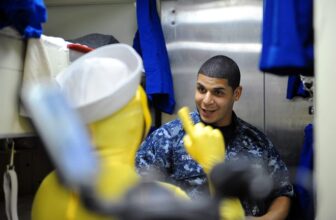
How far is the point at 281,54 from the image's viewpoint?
0.76 m

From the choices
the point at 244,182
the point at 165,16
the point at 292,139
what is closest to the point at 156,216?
the point at 244,182

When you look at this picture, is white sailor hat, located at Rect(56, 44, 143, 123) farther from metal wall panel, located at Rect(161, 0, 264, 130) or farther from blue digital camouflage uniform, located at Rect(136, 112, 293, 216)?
metal wall panel, located at Rect(161, 0, 264, 130)

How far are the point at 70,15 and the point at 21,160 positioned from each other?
0.85 metres

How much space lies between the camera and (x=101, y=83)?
2.60 feet

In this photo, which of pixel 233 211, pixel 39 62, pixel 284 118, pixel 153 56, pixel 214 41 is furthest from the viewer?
pixel 214 41

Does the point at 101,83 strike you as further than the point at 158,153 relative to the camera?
No

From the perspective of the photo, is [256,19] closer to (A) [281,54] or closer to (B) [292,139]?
(B) [292,139]

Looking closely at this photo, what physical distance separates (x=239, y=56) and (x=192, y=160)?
74cm

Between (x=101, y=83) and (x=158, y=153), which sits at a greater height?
(x=101, y=83)

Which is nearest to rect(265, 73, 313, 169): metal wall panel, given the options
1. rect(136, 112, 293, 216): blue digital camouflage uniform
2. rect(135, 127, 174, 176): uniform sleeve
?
rect(136, 112, 293, 216): blue digital camouflage uniform

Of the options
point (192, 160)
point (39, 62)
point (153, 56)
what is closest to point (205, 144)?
point (39, 62)

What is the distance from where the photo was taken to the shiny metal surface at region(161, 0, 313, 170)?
5.98 ft

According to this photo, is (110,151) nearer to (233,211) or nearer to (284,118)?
(233,211)

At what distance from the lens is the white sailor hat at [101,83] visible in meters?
0.75
